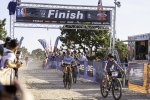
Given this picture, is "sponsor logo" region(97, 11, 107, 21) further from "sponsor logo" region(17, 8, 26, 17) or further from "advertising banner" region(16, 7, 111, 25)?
"sponsor logo" region(17, 8, 26, 17)

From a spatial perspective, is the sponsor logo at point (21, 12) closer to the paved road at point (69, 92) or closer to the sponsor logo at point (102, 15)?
the sponsor logo at point (102, 15)

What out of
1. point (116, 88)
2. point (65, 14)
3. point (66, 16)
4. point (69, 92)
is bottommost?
point (69, 92)

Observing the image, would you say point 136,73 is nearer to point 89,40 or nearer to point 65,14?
point 65,14

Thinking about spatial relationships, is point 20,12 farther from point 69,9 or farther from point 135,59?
point 135,59

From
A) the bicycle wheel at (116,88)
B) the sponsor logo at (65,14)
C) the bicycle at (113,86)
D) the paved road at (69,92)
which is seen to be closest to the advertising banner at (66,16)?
the sponsor logo at (65,14)

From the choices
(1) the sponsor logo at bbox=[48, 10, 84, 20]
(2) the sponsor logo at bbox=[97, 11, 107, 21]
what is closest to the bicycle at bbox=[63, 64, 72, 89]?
(1) the sponsor logo at bbox=[48, 10, 84, 20]

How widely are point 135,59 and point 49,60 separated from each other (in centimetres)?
2456

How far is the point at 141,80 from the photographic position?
522 inches

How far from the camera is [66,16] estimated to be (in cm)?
2777

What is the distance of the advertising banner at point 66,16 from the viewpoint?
1075 inches

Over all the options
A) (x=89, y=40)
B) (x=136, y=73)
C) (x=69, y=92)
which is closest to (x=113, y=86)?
(x=136, y=73)

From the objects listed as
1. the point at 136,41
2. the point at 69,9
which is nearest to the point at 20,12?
the point at 69,9

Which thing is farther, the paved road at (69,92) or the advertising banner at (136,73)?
the advertising banner at (136,73)

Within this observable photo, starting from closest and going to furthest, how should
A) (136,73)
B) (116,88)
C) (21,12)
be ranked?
(116,88), (136,73), (21,12)
